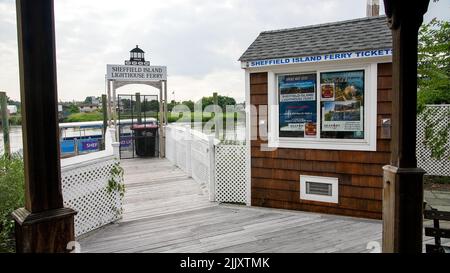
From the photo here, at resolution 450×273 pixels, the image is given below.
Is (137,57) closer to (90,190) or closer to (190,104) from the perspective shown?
(190,104)

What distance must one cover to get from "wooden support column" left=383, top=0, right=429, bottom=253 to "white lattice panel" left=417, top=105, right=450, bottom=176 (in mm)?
6146

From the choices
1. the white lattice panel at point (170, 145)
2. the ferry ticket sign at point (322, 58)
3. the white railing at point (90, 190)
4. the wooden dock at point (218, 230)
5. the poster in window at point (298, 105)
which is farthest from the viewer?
the white lattice panel at point (170, 145)

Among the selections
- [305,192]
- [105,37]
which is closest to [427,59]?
[305,192]

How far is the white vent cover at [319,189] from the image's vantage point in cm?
494

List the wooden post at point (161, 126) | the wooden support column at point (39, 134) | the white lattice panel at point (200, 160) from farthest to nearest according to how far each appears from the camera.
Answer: the wooden post at point (161, 126) < the white lattice panel at point (200, 160) < the wooden support column at point (39, 134)

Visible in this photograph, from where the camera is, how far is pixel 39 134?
174 cm

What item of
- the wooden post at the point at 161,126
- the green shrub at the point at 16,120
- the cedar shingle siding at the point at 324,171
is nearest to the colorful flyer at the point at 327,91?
the cedar shingle siding at the point at 324,171

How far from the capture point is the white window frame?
182 inches

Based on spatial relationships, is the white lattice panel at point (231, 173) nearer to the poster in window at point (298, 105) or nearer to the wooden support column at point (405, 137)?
the poster in window at point (298, 105)

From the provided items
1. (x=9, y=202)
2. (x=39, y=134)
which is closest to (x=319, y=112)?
(x=39, y=134)

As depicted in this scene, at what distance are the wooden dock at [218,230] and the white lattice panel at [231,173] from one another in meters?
0.27


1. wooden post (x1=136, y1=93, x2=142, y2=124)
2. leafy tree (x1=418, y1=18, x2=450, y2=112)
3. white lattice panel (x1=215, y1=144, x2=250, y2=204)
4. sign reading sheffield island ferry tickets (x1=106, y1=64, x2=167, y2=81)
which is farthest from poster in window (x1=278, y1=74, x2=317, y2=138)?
wooden post (x1=136, y1=93, x2=142, y2=124)
